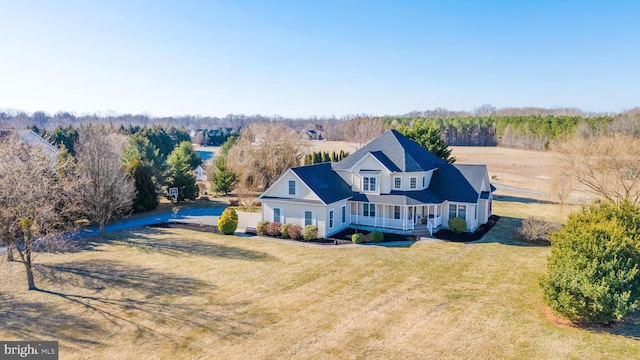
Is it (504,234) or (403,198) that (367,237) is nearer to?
(403,198)

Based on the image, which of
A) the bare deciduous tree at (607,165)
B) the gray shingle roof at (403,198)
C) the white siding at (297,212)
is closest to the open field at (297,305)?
the white siding at (297,212)

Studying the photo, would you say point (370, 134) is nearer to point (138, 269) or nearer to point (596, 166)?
point (596, 166)

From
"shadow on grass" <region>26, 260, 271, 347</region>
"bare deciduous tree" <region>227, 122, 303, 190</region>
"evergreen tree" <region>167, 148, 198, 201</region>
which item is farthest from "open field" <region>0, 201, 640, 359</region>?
"bare deciduous tree" <region>227, 122, 303, 190</region>

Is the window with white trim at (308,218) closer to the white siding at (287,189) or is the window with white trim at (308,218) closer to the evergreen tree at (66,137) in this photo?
the white siding at (287,189)

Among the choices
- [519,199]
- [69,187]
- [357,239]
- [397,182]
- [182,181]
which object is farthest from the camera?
[519,199]

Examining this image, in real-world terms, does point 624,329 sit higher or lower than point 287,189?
lower

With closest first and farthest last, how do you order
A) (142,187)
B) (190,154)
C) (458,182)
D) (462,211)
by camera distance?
(462,211) → (458,182) → (142,187) → (190,154)

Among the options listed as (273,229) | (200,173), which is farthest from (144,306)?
(200,173)
